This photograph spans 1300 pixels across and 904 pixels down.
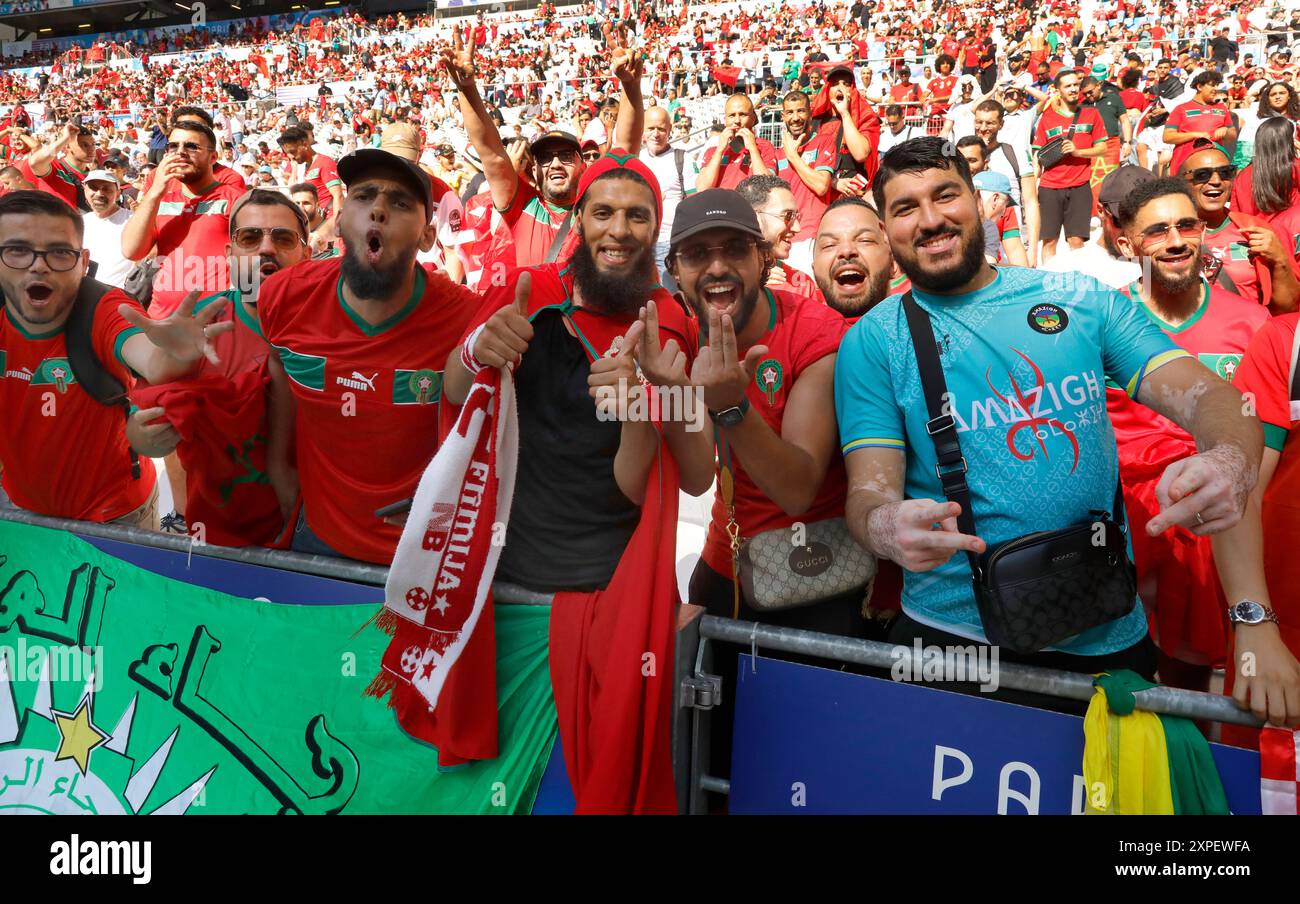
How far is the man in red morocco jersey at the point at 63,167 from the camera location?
750 cm

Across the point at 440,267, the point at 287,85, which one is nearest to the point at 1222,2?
the point at 440,267

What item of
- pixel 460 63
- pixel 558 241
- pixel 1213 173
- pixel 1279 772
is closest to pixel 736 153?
pixel 558 241

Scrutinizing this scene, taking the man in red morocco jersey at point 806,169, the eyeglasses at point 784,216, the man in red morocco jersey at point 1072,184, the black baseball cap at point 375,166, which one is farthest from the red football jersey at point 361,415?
the man in red morocco jersey at point 1072,184

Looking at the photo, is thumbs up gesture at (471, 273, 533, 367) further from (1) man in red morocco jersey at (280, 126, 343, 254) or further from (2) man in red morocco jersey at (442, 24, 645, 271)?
(1) man in red morocco jersey at (280, 126, 343, 254)

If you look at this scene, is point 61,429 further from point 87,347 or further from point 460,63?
point 460,63

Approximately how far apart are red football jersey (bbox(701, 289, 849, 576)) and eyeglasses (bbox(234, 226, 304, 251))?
2263 mm

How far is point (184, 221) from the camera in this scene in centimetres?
541

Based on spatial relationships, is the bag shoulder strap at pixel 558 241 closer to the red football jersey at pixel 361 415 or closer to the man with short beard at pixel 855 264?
the man with short beard at pixel 855 264

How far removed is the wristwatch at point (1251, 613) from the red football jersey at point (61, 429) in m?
3.45

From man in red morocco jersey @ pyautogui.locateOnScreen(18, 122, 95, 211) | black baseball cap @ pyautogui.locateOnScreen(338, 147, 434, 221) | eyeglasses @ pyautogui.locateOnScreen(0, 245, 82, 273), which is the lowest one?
eyeglasses @ pyautogui.locateOnScreen(0, 245, 82, 273)

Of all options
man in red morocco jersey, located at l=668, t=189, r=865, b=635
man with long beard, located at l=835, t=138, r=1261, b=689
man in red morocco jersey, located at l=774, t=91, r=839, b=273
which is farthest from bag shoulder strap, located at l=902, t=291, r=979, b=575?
man in red morocco jersey, located at l=774, t=91, r=839, b=273

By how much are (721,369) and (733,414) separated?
4.6 inches

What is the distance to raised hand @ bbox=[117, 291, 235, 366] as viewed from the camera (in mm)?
2660
